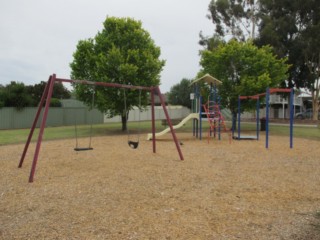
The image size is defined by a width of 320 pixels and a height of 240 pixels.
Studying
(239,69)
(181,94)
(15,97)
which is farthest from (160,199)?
(181,94)

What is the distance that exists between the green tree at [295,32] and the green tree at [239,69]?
29.6 feet

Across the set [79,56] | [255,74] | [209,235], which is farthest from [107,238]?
[255,74]

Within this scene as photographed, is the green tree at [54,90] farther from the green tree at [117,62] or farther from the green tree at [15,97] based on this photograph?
the green tree at [117,62]

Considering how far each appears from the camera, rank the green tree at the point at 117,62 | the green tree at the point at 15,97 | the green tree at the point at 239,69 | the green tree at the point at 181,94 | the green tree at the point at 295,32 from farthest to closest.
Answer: the green tree at the point at 181,94 → the green tree at the point at 295,32 → the green tree at the point at 15,97 → the green tree at the point at 239,69 → the green tree at the point at 117,62

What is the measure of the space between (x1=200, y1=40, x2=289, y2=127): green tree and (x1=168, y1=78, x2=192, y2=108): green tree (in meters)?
28.8

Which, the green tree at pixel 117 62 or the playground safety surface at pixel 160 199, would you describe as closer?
the playground safety surface at pixel 160 199

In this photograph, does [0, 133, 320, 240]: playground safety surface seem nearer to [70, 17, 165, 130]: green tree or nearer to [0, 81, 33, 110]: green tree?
[70, 17, 165, 130]: green tree

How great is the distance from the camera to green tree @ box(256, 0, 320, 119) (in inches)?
1091

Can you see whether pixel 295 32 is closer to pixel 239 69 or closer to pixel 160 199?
pixel 239 69

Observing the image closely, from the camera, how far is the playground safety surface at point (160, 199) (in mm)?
3688

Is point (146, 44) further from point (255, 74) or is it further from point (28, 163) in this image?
point (28, 163)

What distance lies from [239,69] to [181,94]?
3054cm

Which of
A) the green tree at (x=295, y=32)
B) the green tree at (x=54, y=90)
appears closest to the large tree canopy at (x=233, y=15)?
the green tree at (x=295, y=32)

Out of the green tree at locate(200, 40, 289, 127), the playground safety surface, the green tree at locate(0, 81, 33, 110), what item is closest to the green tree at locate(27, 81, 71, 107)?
the green tree at locate(0, 81, 33, 110)
